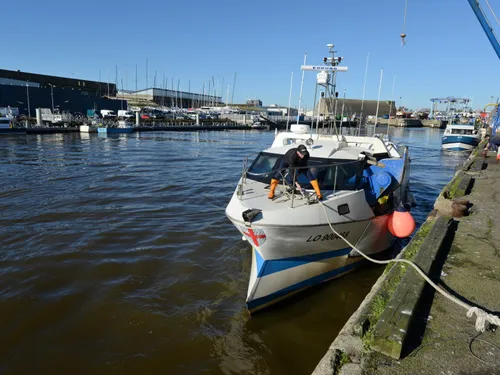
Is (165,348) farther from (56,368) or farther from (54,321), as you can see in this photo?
(54,321)

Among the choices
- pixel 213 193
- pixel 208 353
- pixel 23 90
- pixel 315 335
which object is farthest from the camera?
pixel 23 90

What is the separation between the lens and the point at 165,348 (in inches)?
227

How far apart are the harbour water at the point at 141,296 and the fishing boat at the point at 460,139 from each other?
2807 cm

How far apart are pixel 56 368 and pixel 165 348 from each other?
1607 mm

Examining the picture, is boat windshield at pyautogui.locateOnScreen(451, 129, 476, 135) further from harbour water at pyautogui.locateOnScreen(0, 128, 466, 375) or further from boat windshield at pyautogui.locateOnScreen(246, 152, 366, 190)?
boat windshield at pyautogui.locateOnScreen(246, 152, 366, 190)

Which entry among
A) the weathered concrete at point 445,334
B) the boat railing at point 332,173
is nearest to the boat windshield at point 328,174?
the boat railing at point 332,173

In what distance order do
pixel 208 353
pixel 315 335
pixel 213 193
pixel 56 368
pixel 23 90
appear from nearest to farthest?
pixel 56 368, pixel 208 353, pixel 315 335, pixel 213 193, pixel 23 90

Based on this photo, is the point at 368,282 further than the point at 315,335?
Yes

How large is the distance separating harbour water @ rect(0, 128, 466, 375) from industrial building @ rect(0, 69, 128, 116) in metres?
59.0

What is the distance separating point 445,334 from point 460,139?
128 ft

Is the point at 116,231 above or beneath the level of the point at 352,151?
beneath

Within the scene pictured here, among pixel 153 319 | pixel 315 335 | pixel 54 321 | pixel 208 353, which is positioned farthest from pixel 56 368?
pixel 315 335

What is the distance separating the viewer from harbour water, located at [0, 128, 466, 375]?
18.3 ft

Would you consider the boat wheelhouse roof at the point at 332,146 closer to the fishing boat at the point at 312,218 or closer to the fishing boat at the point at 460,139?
the fishing boat at the point at 312,218
